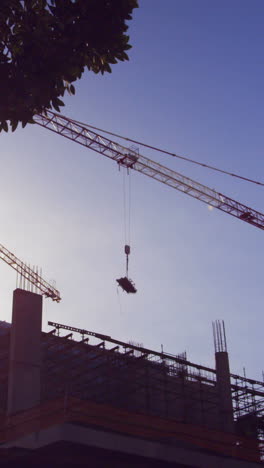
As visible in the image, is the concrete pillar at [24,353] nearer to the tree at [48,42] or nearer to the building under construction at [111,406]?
the building under construction at [111,406]

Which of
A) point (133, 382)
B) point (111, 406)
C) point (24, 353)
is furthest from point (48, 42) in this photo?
point (133, 382)

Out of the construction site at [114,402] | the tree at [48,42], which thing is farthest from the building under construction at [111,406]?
the tree at [48,42]

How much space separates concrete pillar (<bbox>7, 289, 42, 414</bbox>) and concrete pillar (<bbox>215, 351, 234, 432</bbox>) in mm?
21309

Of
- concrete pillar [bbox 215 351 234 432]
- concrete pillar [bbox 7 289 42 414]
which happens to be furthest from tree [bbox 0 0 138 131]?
concrete pillar [bbox 215 351 234 432]

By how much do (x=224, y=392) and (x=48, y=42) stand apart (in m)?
46.1

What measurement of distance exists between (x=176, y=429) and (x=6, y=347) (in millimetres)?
16042

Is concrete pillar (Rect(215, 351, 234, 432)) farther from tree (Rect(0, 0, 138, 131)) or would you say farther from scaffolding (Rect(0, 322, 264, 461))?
tree (Rect(0, 0, 138, 131))

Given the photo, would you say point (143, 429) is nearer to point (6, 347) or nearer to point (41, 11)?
point (6, 347)

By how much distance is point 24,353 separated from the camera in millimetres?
35594

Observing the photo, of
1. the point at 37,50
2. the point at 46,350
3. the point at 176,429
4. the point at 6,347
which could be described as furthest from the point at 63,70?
the point at 46,350

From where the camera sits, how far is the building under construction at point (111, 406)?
27.4 meters

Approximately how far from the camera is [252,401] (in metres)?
56.5

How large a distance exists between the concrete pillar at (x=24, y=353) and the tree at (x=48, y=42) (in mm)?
26662

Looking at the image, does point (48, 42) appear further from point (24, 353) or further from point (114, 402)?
point (114, 402)
